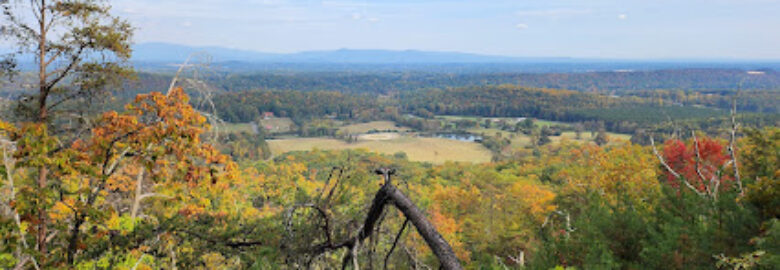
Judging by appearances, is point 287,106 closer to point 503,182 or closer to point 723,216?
point 503,182

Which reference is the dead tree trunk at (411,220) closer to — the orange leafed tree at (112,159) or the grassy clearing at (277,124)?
the orange leafed tree at (112,159)

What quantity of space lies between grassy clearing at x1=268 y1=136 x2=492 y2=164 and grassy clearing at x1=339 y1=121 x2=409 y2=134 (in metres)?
12.6

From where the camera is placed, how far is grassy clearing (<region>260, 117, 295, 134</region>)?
9884 cm

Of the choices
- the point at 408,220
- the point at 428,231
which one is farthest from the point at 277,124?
the point at 428,231

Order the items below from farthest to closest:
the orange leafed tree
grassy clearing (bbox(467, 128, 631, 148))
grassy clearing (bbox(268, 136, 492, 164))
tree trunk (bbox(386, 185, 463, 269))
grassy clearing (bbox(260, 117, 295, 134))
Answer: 1. grassy clearing (bbox(260, 117, 295, 134))
2. grassy clearing (bbox(467, 128, 631, 148))
3. grassy clearing (bbox(268, 136, 492, 164))
4. the orange leafed tree
5. tree trunk (bbox(386, 185, 463, 269))

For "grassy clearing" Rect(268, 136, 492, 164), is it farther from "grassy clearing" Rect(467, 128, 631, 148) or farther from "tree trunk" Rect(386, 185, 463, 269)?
"tree trunk" Rect(386, 185, 463, 269)

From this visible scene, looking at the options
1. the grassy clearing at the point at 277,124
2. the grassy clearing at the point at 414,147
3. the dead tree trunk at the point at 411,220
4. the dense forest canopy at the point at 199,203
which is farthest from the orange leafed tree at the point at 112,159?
the grassy clearing at the point at 277,124

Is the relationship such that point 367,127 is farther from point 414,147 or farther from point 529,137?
point 529,137

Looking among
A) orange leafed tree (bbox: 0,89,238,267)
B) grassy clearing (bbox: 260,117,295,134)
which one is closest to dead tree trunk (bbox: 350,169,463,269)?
orange leafed tree (bbox: 0,89,238,267)

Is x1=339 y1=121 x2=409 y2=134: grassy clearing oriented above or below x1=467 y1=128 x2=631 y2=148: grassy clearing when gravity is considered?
below

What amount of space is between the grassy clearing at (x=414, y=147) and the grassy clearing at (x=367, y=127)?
12.6 metres

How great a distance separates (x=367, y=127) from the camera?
111000 mm

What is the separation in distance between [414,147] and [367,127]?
101 feet

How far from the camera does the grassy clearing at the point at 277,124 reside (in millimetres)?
98844
